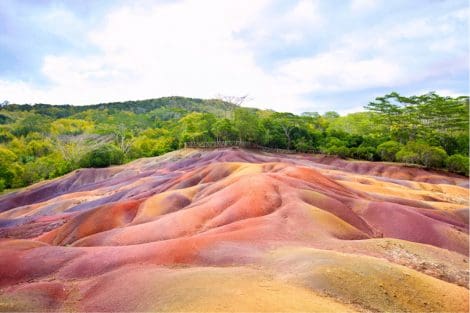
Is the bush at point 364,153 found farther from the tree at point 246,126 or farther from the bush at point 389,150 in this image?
the tree at point 246,126

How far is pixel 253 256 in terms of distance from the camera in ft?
46.5

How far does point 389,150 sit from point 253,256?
5716 cm

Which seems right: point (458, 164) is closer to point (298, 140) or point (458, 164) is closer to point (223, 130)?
point (298, 140)

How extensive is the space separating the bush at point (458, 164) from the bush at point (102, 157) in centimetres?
5659

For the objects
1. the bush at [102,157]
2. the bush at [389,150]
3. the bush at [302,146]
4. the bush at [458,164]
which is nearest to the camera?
the bush at [458,164]

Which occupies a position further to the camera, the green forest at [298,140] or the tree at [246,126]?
the tree at [246,126]

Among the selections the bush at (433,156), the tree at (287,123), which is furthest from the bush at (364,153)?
the tree at (287,123)

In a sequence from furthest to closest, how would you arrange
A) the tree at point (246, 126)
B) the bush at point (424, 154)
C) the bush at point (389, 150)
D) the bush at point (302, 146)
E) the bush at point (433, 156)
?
1. the bush at point (302, 146)
2. the tree at point (246, 126)
3. the bush at point (389, 150)
4. the bush at point (424, 154)
5. the bush at point (433, 156)

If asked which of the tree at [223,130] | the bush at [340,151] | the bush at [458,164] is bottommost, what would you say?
the bush at [458,164]

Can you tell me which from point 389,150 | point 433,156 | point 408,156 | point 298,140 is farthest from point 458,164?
point 298,140

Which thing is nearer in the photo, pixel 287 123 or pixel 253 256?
pixel 253 256

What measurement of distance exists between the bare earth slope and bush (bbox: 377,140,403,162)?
37528 millimetres

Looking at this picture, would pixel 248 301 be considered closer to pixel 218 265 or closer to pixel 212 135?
pixel 218 265

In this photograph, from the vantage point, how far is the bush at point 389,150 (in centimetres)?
6506
